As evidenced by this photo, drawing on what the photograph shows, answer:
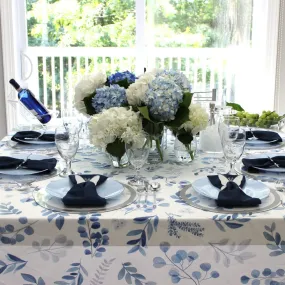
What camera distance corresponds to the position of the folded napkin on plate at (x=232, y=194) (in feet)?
3.62

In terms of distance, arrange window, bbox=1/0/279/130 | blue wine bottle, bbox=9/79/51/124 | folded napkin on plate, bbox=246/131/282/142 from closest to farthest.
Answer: folded napkin on plate, bbox=246/131/282/142
blue wine bottle, bbox=9/79/51/124
window, bbox=1/0/279/130

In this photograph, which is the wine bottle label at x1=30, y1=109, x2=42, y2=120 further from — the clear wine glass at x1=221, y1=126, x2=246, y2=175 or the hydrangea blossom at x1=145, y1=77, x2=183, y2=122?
the clear wine glass at x1=221, y1=126, x2=246, y2=175

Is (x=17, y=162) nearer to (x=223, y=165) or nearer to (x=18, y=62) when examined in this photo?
(x=223, y=165)

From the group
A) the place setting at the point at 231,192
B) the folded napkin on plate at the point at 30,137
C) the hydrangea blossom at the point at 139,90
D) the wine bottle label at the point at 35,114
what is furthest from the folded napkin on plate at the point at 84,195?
the wine bottle label at the point at 35,114

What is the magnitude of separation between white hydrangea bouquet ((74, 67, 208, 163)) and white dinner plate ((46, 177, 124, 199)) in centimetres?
15

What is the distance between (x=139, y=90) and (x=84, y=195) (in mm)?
429

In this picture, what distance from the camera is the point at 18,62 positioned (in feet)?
11.7

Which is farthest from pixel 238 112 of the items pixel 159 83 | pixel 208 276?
pixel 208 276

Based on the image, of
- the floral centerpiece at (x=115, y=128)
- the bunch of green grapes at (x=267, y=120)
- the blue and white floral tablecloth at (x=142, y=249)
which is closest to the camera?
the blue and white floral tablecloth at (x=142, y=249)

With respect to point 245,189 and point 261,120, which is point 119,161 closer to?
point 245,189

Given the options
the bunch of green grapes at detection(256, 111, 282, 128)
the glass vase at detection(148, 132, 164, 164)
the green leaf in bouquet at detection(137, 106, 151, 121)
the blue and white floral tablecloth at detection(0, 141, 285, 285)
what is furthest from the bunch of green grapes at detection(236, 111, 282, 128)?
the blue and white floral tablecloth at detection(0, 141, 285, 285)

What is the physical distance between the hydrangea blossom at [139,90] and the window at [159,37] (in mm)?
2273

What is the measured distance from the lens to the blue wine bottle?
2078 mm

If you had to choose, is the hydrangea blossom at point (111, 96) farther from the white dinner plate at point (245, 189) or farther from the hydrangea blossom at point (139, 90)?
the white dinner plate at point (245, 189)
